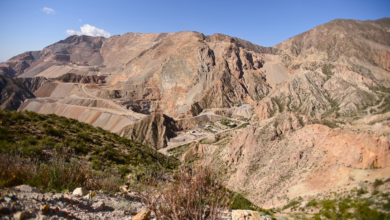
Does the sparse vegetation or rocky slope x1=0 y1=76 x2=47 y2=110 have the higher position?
rocky slope x1=0 y1=76 x2=47 y2=110

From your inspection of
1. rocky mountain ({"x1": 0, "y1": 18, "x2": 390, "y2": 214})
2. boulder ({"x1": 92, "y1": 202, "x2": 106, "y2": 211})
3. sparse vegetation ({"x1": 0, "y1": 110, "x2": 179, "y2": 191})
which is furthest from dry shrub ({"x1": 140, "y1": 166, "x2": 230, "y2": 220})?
rocky mountain ({"x1": 0, "y1": 18, "x2": 390, "y2": 214})

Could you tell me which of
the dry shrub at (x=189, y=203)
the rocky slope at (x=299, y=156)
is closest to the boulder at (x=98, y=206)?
the dry shrub at (x=189, y=203)

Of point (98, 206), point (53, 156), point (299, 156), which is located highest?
point (53, 156)

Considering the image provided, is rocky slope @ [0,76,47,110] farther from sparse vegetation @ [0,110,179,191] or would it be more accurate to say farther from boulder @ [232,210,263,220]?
boulder @ [232,210,263,220]

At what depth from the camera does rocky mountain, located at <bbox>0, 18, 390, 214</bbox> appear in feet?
75.4

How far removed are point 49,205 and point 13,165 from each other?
2.73m

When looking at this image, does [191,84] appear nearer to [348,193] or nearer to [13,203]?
[348,193]

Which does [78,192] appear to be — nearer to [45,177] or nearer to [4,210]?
[45,177]


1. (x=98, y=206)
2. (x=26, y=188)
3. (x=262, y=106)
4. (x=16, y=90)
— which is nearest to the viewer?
(x=26, y=188)

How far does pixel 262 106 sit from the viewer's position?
331 feet

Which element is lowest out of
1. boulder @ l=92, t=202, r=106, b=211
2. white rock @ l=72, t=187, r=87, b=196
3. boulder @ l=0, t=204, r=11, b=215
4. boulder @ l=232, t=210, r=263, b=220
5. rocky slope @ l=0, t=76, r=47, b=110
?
boulder @ l=232, t=210, r=263, b=220

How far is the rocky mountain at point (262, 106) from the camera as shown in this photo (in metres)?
23.0

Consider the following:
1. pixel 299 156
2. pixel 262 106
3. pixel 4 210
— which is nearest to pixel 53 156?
pixel 4 210

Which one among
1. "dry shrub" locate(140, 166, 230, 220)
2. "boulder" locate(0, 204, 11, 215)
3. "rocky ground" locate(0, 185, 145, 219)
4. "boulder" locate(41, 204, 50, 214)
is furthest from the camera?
"dry shrub" locate(140, 166, 230, 220)
